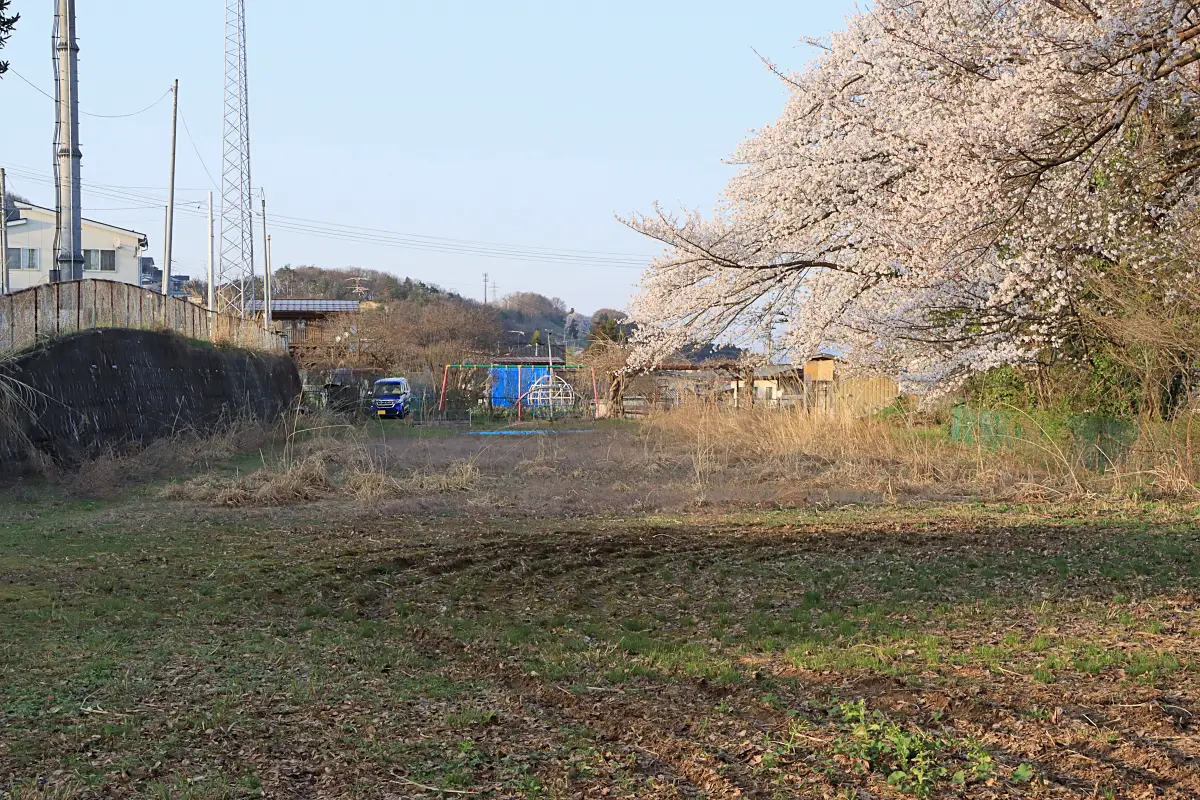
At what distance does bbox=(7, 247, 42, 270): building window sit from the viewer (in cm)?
5072

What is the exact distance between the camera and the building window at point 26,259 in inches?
1997

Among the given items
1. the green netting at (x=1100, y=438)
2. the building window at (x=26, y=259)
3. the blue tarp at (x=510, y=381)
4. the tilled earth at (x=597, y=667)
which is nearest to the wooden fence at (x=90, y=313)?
the tilled earth at (x=597, y=667)

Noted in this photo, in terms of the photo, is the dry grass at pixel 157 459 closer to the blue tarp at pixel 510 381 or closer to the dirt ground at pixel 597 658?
the dirt ground at pixel 597 658

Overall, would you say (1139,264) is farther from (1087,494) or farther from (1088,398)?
(1088,398)

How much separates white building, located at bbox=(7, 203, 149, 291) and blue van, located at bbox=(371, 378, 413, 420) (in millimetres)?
20674

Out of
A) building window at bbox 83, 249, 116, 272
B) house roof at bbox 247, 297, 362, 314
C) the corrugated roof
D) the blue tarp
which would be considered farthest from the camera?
the corrugated roof

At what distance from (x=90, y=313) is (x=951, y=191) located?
1284cm

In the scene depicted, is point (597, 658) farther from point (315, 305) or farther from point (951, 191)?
point (315, 305)

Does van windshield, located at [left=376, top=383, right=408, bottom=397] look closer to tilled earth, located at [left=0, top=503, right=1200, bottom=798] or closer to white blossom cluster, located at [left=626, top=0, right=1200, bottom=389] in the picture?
white blossom cluster, located at [left=626, top=0, right=1200, bottom=389]

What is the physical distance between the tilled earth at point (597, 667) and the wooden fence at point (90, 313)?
5.23 metres

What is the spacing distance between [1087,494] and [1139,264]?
2887 mm

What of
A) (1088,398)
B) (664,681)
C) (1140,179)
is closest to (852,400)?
(1088,398)

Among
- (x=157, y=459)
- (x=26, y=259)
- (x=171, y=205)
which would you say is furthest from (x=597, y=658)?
(x=26, y=259)

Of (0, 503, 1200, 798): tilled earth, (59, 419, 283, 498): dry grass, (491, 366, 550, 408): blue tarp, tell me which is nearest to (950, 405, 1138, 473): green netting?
(0, 503, 1200, 798): tilled earth
